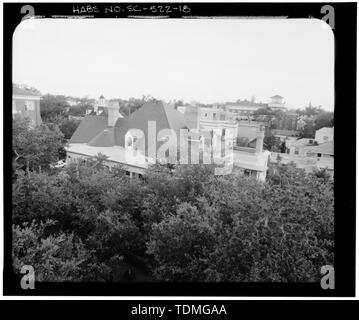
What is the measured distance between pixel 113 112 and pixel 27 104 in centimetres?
69

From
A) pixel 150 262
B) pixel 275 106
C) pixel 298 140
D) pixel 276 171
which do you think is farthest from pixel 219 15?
pixel 150 262

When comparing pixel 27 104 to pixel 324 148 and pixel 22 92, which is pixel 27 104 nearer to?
pixel 22 92

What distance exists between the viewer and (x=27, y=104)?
2463mm

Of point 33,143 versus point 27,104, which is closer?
point 27,104

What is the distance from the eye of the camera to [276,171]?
8.73 ft

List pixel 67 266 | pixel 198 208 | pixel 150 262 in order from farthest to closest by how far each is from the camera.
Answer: pixel 198 208 < pixel 150 262 < pixel 67 266

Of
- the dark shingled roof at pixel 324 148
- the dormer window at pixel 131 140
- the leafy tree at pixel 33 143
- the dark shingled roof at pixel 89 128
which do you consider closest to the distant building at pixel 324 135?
the dark shingled roof at pixel 324 148

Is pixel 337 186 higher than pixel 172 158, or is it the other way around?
pixel 172 158

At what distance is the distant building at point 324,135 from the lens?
2.23 metres

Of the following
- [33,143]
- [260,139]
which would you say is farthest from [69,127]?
[260,139]
